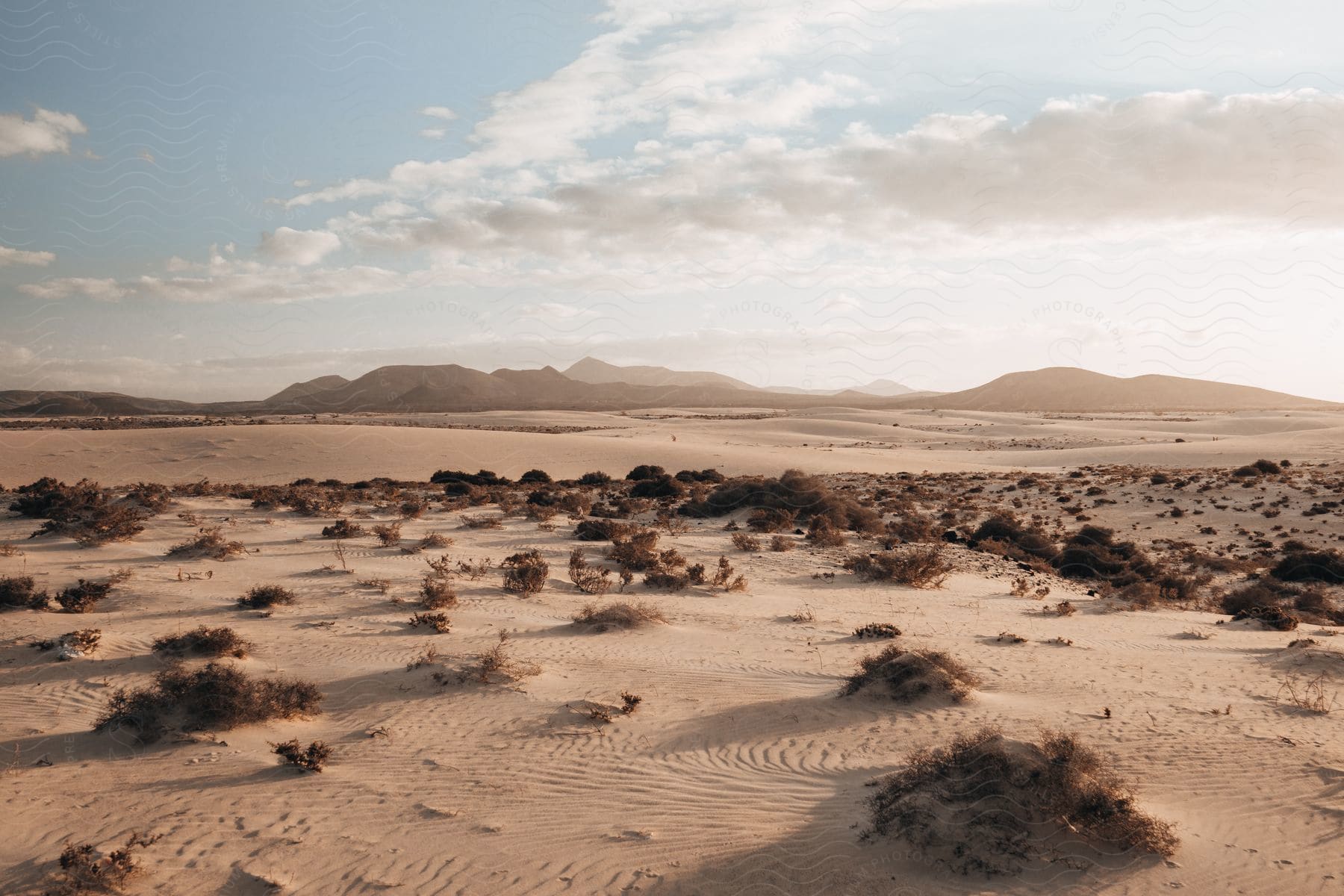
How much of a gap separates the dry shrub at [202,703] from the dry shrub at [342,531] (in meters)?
9.08

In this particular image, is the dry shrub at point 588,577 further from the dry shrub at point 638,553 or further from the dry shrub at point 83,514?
the dry shrub at point 83,514

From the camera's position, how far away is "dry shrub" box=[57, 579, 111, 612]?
10.1 meters

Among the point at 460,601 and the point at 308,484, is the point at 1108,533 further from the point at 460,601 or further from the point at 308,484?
the point at 308,484

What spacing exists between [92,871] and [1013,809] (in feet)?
20.5

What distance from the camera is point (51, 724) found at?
7.00m

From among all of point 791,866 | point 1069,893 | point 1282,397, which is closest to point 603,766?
point 791,866

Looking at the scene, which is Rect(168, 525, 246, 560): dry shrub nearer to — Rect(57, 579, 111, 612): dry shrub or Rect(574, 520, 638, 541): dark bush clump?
Rect(57, 579, 111, 612): dry shrub

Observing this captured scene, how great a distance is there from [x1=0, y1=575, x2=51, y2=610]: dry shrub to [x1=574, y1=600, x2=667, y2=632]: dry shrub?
24.1 feet

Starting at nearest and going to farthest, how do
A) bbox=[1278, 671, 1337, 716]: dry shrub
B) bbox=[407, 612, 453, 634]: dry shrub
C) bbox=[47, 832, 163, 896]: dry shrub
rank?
bbox=[47, 832, 163, 896]: dry shrub → bbox=[1278, 671, 1337, 716]: dry shrub → bbox=[407, 612, 453, 634]: dry shrub

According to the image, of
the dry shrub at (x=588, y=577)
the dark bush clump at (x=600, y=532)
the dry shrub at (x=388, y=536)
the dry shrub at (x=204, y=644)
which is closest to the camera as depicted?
the dry shrub at (x=204, y=644)

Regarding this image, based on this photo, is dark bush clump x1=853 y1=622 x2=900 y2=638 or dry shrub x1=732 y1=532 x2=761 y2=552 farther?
dry shrub x1=732 y1=532 x2=761 y2=552

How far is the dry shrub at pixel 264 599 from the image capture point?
35.6 ft

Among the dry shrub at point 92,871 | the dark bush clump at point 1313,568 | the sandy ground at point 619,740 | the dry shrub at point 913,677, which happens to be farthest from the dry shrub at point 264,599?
the dark bush clump at point 1313,568

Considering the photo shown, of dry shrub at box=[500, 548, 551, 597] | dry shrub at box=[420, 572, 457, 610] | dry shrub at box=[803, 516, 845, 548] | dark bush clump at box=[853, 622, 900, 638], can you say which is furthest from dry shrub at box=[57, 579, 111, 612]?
dry shrub at box=[803, 516, 845, 548]
